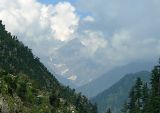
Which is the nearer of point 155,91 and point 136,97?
point 155,91

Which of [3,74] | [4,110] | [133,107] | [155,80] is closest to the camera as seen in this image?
[4,110]

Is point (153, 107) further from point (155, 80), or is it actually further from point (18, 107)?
point (18, 107)

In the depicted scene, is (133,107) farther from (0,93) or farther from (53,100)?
(0,93)

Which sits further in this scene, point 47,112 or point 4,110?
point 47,112

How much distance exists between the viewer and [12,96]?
7262cm

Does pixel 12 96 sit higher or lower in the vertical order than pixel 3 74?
lower

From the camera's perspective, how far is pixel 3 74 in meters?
86.8

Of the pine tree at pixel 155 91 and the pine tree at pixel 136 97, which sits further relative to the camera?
the pine tree at pixel 136 97

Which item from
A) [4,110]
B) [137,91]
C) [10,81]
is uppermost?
[137,91]

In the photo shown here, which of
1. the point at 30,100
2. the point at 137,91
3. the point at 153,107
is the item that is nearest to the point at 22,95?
the point at 30,100

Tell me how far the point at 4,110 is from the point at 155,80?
50877mm

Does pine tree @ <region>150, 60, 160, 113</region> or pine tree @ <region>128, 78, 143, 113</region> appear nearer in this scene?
pine tree @ <region>150, 60, 160, 113</region>

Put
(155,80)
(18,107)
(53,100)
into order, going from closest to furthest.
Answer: (18,107), (155,80), (53,100)

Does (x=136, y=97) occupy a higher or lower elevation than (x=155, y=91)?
higher
